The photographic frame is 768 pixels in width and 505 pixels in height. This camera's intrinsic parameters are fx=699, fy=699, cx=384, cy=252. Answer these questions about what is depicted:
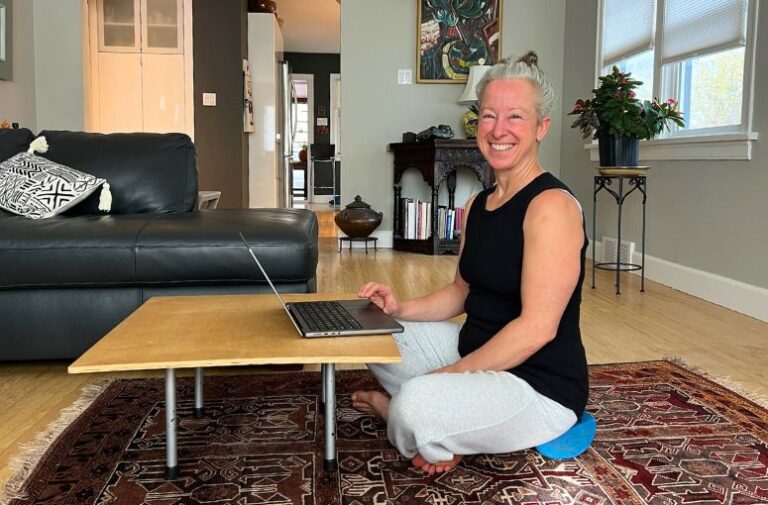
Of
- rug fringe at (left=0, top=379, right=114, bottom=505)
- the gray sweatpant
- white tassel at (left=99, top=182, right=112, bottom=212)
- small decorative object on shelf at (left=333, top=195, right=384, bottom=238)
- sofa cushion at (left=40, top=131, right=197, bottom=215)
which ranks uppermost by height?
sofa cushion at (left=40, top=131, right=197, bottom=215)

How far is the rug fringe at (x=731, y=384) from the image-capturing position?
2.11 metres

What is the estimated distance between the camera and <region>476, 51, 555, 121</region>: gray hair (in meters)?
1.48

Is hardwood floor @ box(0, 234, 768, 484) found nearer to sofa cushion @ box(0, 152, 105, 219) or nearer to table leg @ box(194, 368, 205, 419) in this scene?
table leg @ box(194, 368, 205, 419)

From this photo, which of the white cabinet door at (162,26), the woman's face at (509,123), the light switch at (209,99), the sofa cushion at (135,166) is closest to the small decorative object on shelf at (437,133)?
the light switch at (209,99)

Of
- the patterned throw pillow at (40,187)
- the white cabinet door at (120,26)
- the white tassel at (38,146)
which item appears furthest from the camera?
the white cabinet door at (120,26)

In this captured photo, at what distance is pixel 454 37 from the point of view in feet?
18.5

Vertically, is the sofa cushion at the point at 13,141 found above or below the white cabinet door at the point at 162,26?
below

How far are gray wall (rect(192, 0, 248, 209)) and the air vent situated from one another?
377 cm

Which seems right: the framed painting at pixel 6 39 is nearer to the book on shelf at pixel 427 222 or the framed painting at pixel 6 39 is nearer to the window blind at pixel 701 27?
the book on shelf at pixel 427 222

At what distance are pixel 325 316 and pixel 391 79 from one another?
177 inches

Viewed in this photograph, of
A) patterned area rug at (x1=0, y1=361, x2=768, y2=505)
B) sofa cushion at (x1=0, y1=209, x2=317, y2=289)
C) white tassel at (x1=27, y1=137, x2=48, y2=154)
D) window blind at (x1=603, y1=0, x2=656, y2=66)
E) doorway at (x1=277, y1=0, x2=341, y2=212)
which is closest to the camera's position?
patterned area rug at (x1=0, y1=361, x2=768, y2=505)

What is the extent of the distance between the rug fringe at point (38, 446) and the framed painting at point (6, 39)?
3346mm

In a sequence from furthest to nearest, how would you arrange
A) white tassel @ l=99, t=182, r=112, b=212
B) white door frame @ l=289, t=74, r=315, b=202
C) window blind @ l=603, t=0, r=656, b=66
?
white door frame @ l=289, t=74, r=315, b=202
window blind @ l=603, t=0, r=656, b=66
white tassel @ l=99, t=182, r=112, b=212

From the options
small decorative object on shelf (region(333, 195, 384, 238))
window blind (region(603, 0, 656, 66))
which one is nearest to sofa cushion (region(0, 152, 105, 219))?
small decorative object on shelf (region(333, 195, 384, 238))
